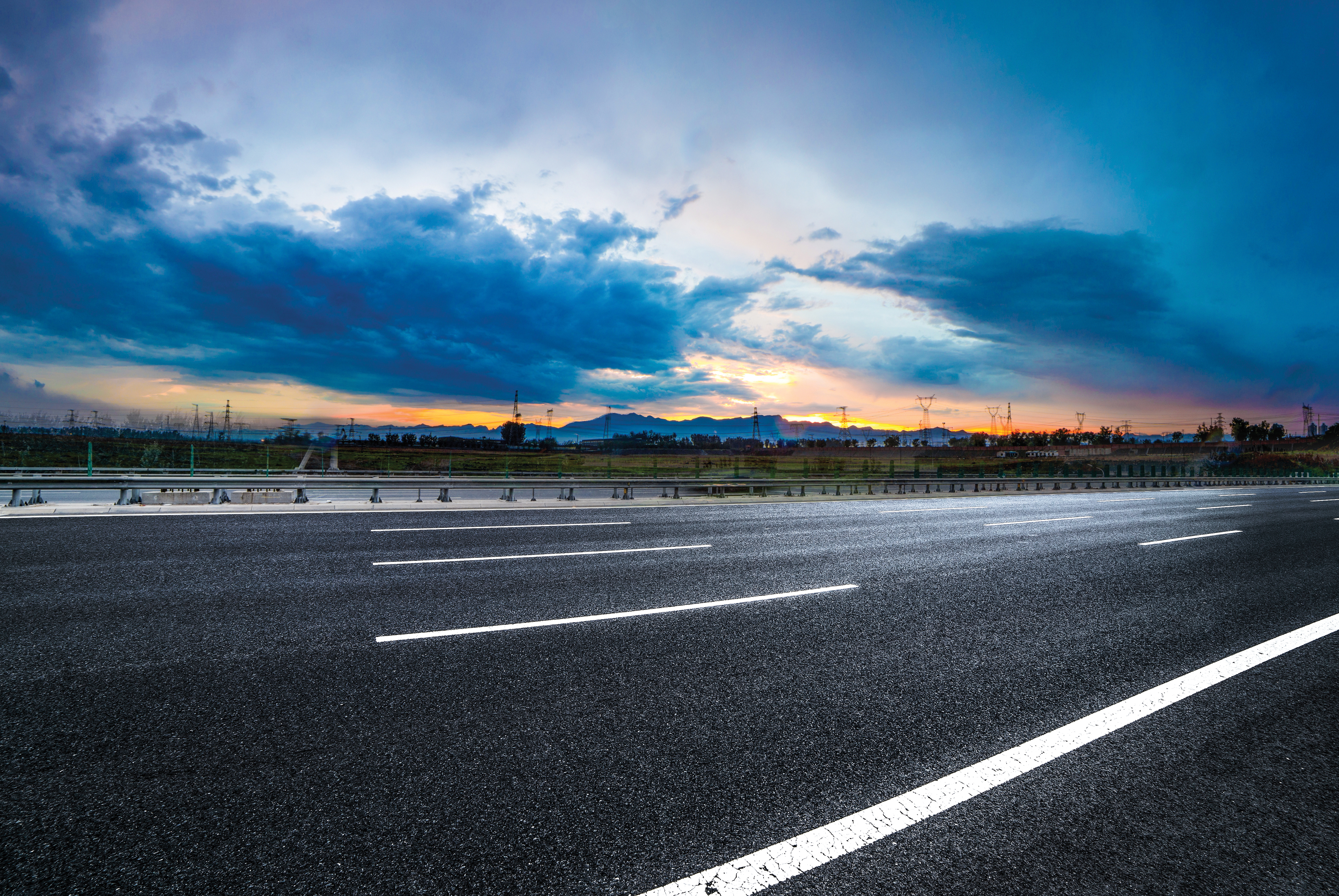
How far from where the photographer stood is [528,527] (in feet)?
36.6

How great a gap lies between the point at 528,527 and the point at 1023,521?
11.6m

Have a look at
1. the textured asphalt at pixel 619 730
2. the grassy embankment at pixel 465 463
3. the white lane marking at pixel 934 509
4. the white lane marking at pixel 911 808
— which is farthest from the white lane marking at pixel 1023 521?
the grassy embankment at pixel 465 463

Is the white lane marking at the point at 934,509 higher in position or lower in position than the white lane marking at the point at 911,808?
higher

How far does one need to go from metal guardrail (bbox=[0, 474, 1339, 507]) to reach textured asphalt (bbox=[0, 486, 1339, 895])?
6.68 m

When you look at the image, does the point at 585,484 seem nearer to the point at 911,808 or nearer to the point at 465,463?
the point at 911,808

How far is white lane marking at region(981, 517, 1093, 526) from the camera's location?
12.8 meters

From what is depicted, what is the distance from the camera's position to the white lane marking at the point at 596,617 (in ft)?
15.3

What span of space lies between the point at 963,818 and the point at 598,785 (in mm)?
1633

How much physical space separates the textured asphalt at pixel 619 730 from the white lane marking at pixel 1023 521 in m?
5.60

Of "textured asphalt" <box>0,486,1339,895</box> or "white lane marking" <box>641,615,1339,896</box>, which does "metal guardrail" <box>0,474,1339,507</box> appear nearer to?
"textured asphalt" <box>0,486,1339,895</box>

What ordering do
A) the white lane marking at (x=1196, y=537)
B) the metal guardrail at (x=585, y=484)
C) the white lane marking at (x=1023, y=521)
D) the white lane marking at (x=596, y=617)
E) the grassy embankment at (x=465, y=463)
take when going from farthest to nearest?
A: the grassy embankment at (x=465, y=463) → the white lane marking at (x=1023, y=521) → the metal guardrail at (x=585, y=484) → the white lane marking at (x=1196, y=537) → the white lane marking at (x=596, y=617)

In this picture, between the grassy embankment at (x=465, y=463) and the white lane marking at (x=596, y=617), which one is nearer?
the white lane marking at (x=596, y=617)

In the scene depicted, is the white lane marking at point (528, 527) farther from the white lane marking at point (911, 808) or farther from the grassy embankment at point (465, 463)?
the grassy embankment at point (465, 463)

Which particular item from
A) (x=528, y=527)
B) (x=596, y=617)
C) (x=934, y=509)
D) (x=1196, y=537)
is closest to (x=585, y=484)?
(x=528, y=527)
